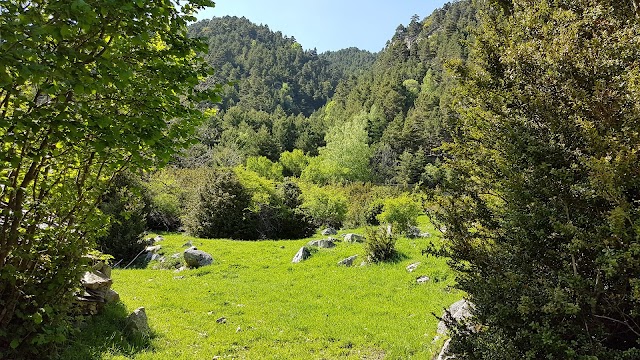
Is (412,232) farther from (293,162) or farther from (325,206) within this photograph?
(293,162)

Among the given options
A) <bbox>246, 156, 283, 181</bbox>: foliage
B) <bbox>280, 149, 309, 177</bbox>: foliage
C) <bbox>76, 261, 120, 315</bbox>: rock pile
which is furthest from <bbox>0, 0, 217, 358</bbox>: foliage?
<bbox>280, 149, 309, 177</bbox>: foliage

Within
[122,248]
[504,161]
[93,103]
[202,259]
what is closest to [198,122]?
[93,103]

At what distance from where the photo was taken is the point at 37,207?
4531 mm

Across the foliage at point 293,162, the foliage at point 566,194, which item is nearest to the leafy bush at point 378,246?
the foliage at point 566,194

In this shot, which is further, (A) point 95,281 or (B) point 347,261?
(B) point 347,261

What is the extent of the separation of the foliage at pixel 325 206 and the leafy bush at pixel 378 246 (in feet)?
39.8

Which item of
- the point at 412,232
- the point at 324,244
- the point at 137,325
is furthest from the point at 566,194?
the point at 412,232

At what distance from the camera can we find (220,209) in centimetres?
2277

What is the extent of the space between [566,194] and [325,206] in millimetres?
23092

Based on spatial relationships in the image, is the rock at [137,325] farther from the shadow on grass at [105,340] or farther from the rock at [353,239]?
the rock at [353,239]

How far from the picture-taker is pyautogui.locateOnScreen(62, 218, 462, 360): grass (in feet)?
23.8

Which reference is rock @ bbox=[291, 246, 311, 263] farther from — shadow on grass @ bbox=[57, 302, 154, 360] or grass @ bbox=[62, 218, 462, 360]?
shadow on grass @ bbox=[57, 302, 154, 360]

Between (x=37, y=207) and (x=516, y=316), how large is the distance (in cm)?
532

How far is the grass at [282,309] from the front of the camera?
7.25 metres
